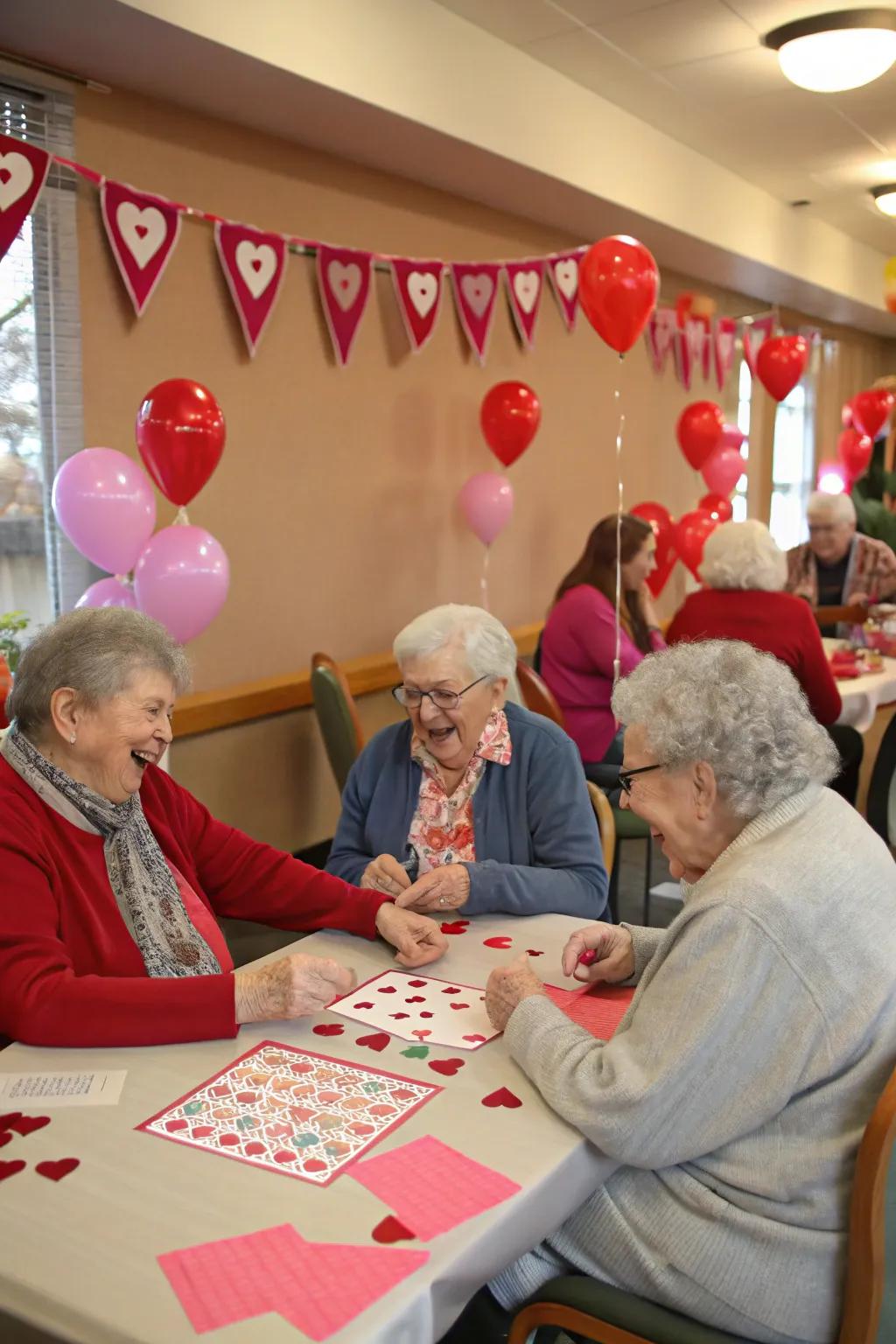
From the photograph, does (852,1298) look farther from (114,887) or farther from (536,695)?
(536,695)

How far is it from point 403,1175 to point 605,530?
323 centimetres

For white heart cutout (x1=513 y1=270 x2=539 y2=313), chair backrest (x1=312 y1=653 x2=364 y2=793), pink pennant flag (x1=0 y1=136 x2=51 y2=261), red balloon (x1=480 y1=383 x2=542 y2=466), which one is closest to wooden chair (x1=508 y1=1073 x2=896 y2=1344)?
chair backrest (x1=312 y1=653 x2=364 y2=793)

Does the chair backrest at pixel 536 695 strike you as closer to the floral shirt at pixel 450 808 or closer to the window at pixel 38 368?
the floral shirt at pixel 450 808

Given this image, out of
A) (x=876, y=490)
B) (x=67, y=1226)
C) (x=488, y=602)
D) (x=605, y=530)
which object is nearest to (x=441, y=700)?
(x=67, y=1226)

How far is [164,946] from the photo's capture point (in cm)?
180

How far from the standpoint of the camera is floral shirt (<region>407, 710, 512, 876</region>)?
2.30m

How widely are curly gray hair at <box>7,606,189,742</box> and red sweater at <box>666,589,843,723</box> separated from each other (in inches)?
93.7

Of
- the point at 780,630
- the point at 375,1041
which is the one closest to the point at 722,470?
the point at 780,630

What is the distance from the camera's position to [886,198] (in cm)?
633

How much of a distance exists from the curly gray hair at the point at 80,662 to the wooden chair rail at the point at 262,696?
6.23 ft

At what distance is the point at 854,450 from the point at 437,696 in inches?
262

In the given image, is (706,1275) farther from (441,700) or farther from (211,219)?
(211,219)

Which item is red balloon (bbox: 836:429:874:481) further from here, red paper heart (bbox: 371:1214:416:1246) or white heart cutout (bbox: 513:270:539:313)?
red paper heart (bbox: 371:1214:416:1246)

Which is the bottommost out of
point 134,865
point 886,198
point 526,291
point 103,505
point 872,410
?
point 134,865
